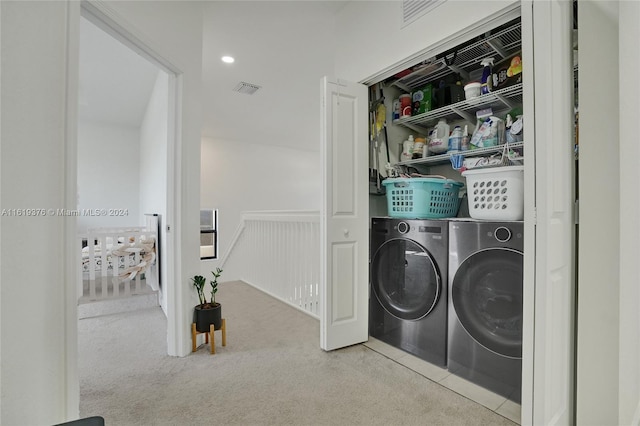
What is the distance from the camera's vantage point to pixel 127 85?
3676 millimetres

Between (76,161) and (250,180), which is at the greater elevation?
(250,180)

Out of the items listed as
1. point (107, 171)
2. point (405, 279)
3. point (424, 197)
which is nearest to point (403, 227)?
point (424, 197)

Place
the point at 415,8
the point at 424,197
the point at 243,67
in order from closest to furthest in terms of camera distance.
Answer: the point at 415,8, the point at 424,197, the point at 243,67

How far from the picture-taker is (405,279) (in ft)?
6.97

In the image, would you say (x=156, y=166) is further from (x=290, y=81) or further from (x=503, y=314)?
(x=503, y=314)

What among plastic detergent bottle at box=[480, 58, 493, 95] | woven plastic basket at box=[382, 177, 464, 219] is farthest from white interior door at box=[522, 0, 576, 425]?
woven plastic basket at box=[382, 177, 464, 219]

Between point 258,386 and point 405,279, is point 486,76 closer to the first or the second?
point 405,279

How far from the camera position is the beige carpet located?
1474 millimetres

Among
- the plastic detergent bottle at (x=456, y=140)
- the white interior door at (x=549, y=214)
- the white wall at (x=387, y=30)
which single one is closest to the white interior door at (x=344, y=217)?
the white wall at (x=387, y=30)

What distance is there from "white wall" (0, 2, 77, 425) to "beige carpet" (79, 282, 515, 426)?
698mm

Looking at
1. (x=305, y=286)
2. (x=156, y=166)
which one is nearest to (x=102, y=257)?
(x=156, y=166)

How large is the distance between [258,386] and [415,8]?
8.09 ft

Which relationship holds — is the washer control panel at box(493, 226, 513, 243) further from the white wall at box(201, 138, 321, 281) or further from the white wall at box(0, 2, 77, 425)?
the white wall at box(201, 138, 321, 281)

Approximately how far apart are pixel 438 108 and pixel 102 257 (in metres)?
3.31
